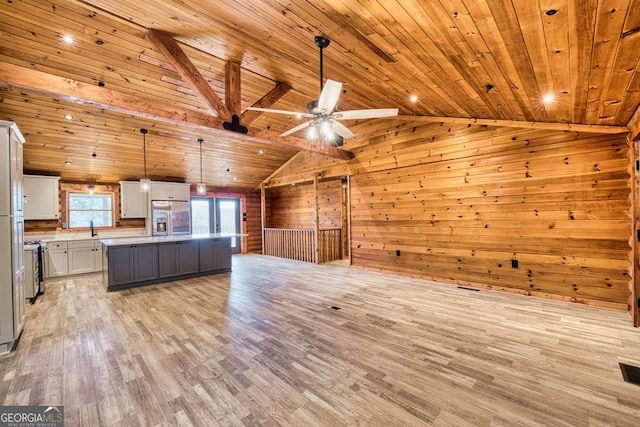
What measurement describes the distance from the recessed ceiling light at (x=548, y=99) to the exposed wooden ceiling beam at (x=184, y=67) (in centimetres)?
399

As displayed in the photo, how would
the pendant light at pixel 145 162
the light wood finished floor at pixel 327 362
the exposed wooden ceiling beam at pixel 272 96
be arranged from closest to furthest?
1. the light wood finished floor at pixel 327 362
2. the exposed wooden ceiling beam at pixel 272 96
3. the pendant light at pixel 145 162

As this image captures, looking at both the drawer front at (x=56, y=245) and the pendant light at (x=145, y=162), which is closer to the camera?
the pendant light at (x=145, y=162)

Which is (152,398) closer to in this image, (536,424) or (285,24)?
(536,424)

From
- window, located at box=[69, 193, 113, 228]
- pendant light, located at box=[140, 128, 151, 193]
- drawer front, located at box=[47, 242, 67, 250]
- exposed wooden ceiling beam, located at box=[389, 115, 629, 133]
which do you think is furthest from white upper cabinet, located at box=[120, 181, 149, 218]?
exposed wooden ceiling beam, located at box=[389, 115, 629, 133]

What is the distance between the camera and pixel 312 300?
4.35m

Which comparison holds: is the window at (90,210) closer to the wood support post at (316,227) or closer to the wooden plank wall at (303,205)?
the wooden plank wall at (303,205)

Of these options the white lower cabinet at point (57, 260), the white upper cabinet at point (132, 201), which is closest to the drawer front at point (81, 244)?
the white lower cabinet at point (57, 260)

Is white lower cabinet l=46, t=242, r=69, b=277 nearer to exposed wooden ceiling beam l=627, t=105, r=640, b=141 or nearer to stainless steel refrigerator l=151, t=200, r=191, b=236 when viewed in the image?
stainless steel refrigerator l=151, t=200, r=191, b=236

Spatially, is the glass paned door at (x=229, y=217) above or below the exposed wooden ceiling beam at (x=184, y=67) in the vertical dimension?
below

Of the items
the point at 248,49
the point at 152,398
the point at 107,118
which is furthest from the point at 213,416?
the point at 107,118

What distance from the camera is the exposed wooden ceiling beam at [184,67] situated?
3379 millimetres

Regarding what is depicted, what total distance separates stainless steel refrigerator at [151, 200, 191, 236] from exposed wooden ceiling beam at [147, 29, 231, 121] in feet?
16.0

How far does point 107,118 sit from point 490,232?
7.31m

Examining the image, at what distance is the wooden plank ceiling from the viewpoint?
191cm
